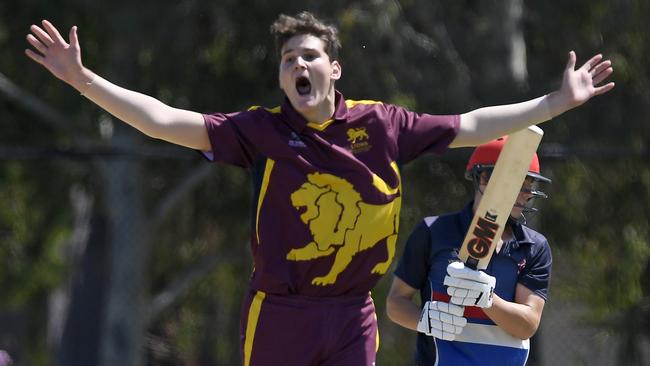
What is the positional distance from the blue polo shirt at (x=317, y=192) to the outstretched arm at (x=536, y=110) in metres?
0.08

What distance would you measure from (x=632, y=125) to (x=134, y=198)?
5.06m

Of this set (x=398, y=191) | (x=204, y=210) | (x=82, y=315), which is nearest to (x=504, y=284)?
(x=398, y=191)

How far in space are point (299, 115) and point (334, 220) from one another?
0.40 meters

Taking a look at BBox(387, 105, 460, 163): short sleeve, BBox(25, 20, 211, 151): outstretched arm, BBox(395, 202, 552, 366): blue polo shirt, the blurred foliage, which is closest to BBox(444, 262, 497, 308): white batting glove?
BBox(395, 202, 552, 366): blue polo shirt

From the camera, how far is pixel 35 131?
41.4 feet

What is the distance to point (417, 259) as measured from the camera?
437 cm

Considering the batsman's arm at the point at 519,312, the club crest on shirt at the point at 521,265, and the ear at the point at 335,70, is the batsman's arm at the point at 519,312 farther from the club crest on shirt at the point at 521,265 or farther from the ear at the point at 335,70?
the ear at the point at 335,70

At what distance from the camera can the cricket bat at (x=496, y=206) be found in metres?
4.03

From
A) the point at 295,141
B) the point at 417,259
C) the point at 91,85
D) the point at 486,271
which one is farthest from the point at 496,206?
the point at 91,85

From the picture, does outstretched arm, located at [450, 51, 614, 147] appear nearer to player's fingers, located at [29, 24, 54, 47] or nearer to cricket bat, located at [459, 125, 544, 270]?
cricket bat, located at [459, 125, 544, 270]

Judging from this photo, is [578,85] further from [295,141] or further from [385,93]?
[385,93]

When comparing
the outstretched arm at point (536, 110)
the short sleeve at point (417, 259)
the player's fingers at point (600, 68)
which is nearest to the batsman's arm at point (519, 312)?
the short sleeve at point (417, 259)

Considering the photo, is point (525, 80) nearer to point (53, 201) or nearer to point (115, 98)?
point (53, 201)

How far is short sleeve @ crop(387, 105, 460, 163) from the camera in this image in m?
4.25
